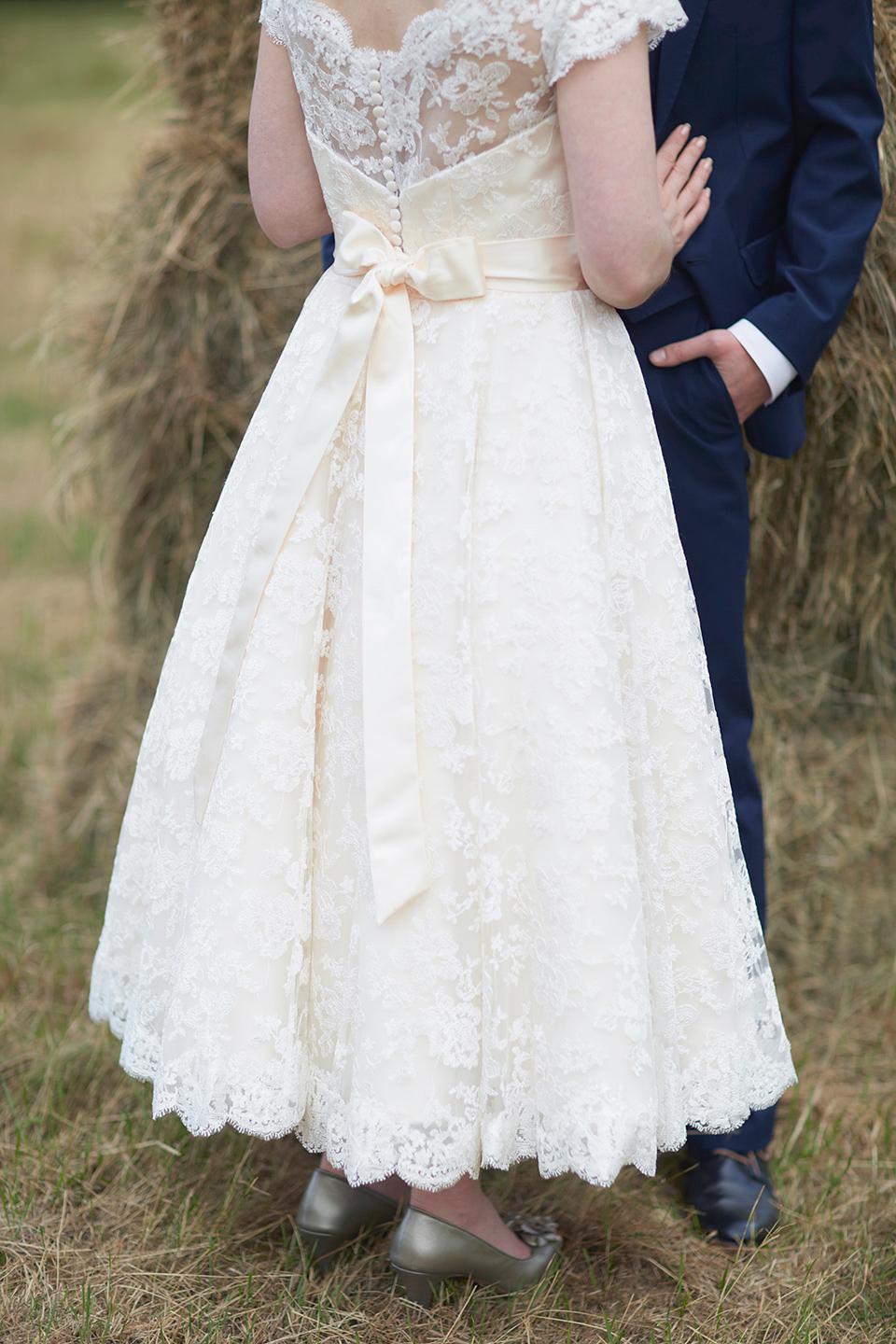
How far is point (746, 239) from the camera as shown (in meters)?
1.71

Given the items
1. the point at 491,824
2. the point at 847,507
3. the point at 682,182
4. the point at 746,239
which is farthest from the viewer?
the point at 847,507

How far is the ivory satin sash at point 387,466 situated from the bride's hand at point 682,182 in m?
0.17

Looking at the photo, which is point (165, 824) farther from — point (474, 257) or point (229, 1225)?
point (474, 257)

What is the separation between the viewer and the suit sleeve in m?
1.61

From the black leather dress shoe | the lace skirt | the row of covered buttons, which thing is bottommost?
the black leather dress shoe

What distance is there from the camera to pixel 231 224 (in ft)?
8.41

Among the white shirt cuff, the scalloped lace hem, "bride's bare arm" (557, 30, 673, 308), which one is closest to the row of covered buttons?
"bride's bare arm" (557, 30, 673, 308)

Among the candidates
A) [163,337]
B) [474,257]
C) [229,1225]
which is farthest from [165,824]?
[163,337]

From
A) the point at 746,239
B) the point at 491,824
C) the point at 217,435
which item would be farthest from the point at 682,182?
the point at 217,435

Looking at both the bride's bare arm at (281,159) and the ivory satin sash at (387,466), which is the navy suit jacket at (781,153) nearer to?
the ivory satin sash at (387,466)

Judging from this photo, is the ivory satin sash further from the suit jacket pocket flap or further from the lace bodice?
the suit jacket pocket flap

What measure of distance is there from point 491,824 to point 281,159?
92 centimetres

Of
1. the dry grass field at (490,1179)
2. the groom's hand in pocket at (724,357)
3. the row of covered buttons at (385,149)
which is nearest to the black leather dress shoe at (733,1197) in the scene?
the dry grass field at (490,1179)

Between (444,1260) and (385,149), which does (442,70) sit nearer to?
(385,149)
